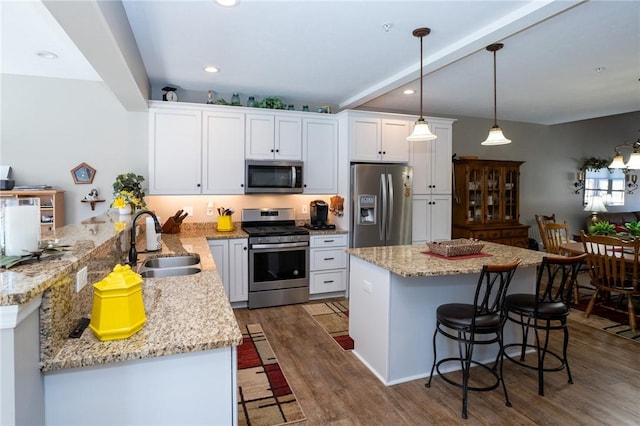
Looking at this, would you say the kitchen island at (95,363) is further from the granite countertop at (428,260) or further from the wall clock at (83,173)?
the wall clock at (83,173)

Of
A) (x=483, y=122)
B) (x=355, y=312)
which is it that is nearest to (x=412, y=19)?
(x=355, y=312)

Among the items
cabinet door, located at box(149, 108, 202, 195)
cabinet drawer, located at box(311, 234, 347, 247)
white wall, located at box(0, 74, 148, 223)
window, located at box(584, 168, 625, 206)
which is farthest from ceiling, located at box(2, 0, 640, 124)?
window, located at box(584, 168, 625, 206)

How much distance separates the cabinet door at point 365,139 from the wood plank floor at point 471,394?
2398 mm

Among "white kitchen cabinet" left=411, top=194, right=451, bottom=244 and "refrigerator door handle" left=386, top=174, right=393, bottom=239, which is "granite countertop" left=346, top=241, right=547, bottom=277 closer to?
"refrigerator door handle" left=386, top=174, right=393, bottom=239

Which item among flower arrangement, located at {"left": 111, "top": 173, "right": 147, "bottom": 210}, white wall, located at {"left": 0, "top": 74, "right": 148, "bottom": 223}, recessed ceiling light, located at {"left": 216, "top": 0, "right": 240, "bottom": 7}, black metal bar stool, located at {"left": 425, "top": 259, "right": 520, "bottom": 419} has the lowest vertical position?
black metal bar stool, located at {"left": 425, "top": 259, "right": 520, "bottom": 419}

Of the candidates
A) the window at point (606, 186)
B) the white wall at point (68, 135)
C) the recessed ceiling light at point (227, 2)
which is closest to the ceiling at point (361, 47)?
the recessed ceiling light at point (227, 2)

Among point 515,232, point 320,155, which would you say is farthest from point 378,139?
point 515,232

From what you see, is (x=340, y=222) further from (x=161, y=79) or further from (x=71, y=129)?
(x=71, y=129)

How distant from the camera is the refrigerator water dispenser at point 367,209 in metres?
4.53

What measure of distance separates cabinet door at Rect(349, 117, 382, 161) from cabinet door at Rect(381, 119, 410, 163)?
0.27 ft

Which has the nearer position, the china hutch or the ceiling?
the ceiling

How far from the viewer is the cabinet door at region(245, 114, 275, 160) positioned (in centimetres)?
437

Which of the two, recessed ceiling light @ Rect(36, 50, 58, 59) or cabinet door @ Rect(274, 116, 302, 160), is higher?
recessed ceiling light @ Rect(36, 50, 58, 59)

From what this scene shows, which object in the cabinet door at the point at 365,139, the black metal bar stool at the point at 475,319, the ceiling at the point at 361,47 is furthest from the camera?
the cabinet door at the point at 365,139
